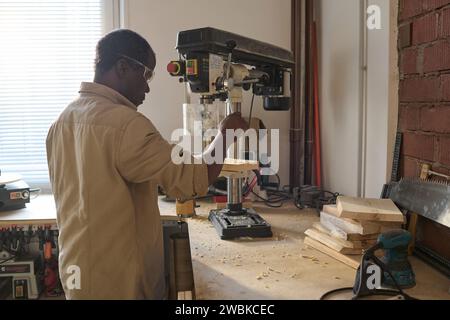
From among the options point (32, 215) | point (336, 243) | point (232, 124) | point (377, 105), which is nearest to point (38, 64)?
point (32, 215)

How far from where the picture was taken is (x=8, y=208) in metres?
2.28

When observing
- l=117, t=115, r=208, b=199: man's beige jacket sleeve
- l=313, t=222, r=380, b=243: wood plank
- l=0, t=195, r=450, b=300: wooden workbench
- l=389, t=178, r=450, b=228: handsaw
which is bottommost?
l=0, t=195, r=450, b=300: wooden workbench

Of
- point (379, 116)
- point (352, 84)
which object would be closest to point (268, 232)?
point (379, 116)

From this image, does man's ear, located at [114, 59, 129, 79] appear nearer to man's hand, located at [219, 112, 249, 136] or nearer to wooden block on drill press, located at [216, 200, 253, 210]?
man's hand, located at [219, 112, 249, 136]

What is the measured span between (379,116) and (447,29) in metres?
0.59

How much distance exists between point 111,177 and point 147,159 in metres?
0.12

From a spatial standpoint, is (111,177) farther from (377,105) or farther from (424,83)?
(377,105)

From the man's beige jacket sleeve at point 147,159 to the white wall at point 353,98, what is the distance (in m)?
0.88

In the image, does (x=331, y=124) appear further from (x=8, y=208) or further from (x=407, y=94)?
(x=8, y=208)

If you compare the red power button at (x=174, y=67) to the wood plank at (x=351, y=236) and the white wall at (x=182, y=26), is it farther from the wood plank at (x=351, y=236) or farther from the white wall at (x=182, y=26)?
the white wall at (x=182, y=26)

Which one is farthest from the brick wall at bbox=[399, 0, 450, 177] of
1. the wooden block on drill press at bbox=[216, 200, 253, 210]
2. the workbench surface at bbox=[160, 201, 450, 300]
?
the wooden block on drill press at bbox=[216, 200, 253, 210]

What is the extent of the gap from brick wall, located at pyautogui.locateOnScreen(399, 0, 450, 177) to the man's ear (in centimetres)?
98

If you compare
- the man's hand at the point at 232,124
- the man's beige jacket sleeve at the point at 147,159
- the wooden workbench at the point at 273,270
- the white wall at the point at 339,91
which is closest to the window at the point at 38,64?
the white wall at the point at 339,91

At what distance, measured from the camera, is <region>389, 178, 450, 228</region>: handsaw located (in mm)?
1240
